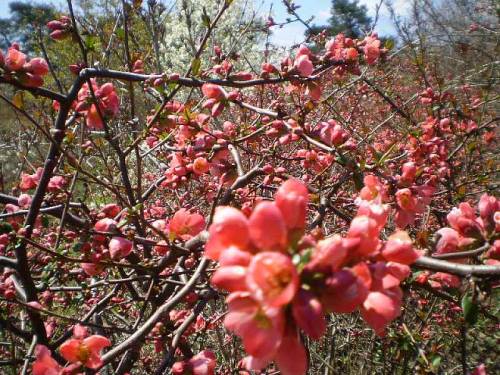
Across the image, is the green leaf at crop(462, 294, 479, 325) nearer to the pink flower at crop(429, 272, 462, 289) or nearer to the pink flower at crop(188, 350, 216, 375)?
the pink flower at crop(429, 272, 462, 289)

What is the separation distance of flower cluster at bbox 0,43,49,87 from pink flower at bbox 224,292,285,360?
1.36 metres

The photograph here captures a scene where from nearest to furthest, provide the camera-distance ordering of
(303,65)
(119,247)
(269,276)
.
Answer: (269,276) < (119,247) < (303,65)

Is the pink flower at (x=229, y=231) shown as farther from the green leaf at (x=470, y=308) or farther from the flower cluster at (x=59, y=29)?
the flower cluster at (x=59, y=29)

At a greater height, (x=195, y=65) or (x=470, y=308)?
(x=195, y=65)

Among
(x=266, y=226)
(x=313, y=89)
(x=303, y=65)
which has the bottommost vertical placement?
(x=266, y=226)

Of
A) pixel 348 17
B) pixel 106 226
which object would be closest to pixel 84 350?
pixel 106 226

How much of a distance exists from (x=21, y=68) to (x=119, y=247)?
2.67 feet

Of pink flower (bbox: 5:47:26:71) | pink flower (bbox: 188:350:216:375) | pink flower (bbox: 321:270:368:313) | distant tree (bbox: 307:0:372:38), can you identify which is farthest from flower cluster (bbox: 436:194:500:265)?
distant tree (bbox: 307:0:372:38)

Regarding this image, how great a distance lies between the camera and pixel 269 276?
2.17ft

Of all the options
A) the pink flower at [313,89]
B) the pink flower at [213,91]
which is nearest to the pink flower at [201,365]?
the pink flower at [213,91]

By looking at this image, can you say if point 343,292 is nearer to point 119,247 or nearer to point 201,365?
point 201,365

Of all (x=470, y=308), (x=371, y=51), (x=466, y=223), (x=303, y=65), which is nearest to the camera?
(x=470, y=308)

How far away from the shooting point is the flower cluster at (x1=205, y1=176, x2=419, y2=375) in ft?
2.18

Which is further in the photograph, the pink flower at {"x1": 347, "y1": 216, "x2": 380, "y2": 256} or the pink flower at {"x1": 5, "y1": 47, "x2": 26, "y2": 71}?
the pink flower at {"x1": 5, "y1": 47, "x2": 26, "y2": 71}
